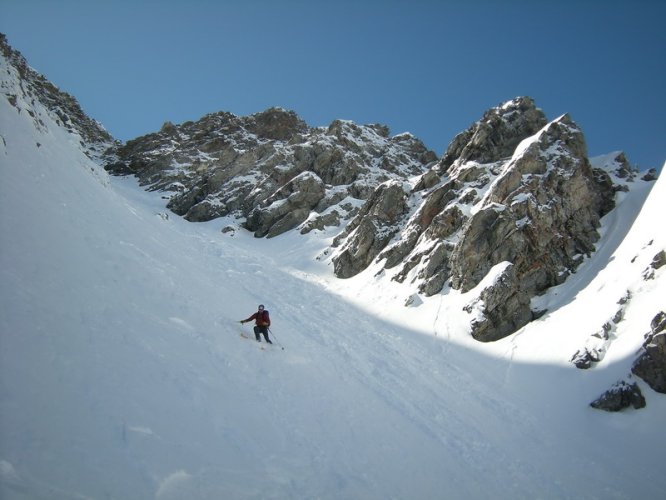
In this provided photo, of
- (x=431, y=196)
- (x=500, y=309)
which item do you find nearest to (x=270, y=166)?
(x=431, y=196)

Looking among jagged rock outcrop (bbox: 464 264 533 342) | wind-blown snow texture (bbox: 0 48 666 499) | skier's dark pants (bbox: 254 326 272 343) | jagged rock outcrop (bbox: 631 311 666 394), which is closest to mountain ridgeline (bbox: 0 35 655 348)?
jagged rock outcrop (bbox: 464 264 533 342)

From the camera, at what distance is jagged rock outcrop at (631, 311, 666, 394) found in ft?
46.1

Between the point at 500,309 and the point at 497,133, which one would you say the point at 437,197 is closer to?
the point at 497,133

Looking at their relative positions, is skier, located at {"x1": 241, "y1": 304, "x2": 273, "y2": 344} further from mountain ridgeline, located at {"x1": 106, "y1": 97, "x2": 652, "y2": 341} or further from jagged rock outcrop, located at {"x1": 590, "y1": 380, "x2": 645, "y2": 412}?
mountain ridgeline, located at {"x1": 106, "y1": 97, "x2": 652, "y2": 341}

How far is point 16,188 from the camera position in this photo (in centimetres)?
1363

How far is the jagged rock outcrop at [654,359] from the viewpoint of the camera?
14.0 meters

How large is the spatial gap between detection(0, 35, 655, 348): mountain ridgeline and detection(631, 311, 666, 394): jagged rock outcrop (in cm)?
700

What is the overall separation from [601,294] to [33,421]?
76.2 feet

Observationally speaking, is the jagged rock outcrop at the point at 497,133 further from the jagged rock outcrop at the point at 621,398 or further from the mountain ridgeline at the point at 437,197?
the jagged rock outcrop at the point at 621,398

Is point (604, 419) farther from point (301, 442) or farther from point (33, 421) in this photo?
point (33, 421)

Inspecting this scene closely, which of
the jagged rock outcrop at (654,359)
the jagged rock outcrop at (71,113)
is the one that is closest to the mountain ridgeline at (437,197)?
the jagged rock outcrop at (654,359)

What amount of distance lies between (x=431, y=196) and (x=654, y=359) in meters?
23.4

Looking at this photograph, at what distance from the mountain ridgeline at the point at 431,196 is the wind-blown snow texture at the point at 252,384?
3586 mm

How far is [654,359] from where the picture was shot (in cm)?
1430
